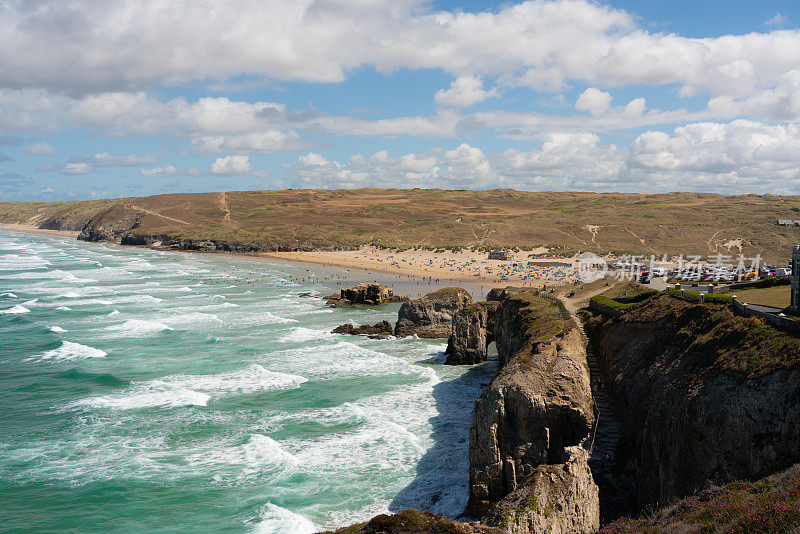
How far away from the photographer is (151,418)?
28625mm

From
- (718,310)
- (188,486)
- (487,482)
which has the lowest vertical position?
(188,486)

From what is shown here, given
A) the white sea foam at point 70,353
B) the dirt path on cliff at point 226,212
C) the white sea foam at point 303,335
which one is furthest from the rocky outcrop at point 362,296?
the dirt path on cliff at point 226,212

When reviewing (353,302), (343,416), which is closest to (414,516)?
(343,416)

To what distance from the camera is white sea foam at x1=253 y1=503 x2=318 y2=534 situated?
1853 centimetres

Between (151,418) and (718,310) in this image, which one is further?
(151,418)

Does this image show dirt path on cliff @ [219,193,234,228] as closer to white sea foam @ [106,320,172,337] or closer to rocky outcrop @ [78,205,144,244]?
rocky outcrop @ [78,205,144,244]

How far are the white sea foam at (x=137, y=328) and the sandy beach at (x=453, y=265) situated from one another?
1724 inches

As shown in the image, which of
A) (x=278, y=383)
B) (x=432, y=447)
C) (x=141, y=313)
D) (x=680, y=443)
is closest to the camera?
(x=680, y=443)

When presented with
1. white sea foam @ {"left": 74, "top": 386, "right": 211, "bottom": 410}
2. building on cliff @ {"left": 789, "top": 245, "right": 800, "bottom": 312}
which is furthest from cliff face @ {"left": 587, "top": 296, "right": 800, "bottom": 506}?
white sea foam @ {"left": 74, "top": 386, "right": 211, "bottom": 410}

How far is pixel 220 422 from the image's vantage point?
92.1 feet

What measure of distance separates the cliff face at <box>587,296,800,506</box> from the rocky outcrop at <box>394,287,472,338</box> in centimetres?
2398

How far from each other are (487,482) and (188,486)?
12.1 metres

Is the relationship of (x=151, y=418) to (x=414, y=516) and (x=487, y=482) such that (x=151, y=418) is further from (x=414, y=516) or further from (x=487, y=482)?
(x=414, y=516)

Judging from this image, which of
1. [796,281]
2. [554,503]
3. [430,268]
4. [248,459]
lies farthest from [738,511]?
[430,268]
